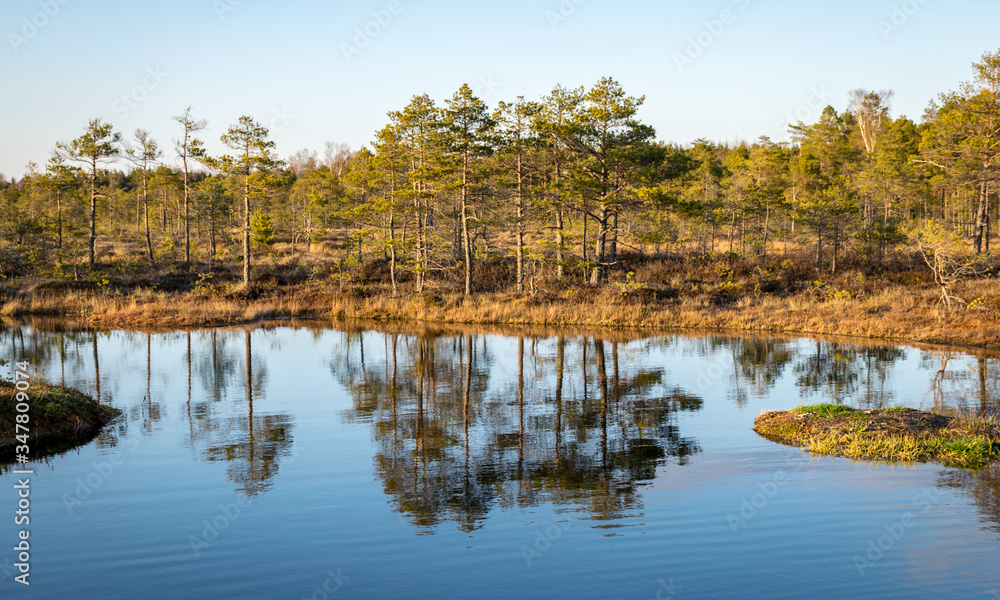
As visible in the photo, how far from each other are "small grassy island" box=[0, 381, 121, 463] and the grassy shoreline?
2211 cm

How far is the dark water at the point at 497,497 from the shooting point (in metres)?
8.23

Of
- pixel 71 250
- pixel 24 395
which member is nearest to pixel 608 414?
pixel 24 395

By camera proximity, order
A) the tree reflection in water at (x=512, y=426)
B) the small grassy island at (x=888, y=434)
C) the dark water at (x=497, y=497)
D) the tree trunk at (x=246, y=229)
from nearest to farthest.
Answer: the dark water at (x=497, y=497), the tree reflection in water at (x=512, y=426), the small grassy island at (x=888, y=434), the tree trunk at (x=246, y=229)

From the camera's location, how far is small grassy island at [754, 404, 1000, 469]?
12453mm

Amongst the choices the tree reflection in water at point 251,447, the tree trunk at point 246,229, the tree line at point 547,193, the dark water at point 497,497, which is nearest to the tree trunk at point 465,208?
the tree line at point 547,193

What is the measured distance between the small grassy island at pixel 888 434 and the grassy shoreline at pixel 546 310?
15795mm

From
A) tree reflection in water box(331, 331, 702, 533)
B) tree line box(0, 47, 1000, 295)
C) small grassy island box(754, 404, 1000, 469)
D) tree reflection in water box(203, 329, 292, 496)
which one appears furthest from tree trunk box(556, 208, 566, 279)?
small grassy island box(754, 404, 1000, 469)

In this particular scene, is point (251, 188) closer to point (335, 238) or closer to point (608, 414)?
point (335, 238)

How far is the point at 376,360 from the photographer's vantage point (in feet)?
83.9

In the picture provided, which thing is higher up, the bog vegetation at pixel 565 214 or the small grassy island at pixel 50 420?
the bog vegetation at pixel 565 214

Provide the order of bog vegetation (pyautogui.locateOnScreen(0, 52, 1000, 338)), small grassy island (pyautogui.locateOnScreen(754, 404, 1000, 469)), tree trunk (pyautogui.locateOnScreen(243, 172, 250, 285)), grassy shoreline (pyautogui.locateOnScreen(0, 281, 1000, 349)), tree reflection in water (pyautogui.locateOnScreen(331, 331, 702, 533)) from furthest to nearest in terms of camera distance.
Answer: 1. tree trunk (pyautogui.locateOnScreen(243, 172, 250, 285))
2. bog vegetation (pyautogui.locateOnScreen(0, 52, 1000, 338))
3. grassy shoreline (pyautogui.locateOnScreen(0, 281, 1000, 349))
4. small grassy island (pyautogui.locateOnScreen(754, 404, 1000, 469))
5. tree reflection in water (pyautogui.locateOnScreen(331, 331, 702, 533))

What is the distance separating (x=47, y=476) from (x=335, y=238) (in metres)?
65.4

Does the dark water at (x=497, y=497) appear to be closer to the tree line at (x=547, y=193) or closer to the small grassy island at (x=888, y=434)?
the small grassy island at (x=888, y=434)

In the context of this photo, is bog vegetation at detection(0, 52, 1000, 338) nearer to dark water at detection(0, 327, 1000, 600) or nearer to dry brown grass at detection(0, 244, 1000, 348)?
dry brown grass at detection(0, 244, 1000, 348)
